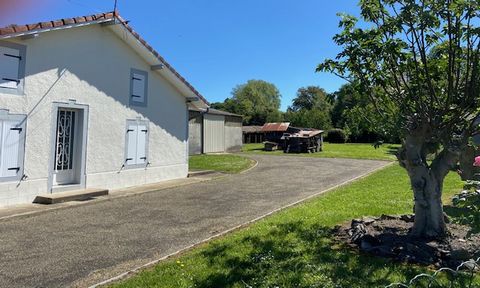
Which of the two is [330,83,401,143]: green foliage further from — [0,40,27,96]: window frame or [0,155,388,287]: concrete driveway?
[0,40,27,96]: window frame

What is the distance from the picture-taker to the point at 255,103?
88.0m

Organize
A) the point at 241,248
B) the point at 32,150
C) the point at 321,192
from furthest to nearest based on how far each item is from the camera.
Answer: the point at 321,192, the point at 32,150, the point at 241,248

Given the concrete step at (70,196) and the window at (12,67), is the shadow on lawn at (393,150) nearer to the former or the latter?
the concrete step at (70,196)

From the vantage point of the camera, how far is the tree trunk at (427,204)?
5594mm

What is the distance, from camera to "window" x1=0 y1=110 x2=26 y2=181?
28.8 feet

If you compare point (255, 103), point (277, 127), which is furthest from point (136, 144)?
point (255, 103)

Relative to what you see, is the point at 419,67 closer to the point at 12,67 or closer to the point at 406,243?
the point at 406,243

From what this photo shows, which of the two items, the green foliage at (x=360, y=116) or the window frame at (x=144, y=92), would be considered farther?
the window frame at (x=144, y=92)

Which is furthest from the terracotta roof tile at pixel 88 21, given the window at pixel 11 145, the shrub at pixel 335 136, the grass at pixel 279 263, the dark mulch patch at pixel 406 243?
the shrub at pixel 335 136

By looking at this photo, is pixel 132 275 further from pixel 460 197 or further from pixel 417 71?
pixel 417 71

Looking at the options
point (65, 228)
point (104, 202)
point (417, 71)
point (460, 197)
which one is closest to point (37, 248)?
point (65, 228)

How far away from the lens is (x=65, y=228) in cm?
699

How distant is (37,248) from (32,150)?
4407mm

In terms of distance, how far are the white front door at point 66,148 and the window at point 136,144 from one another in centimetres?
180
